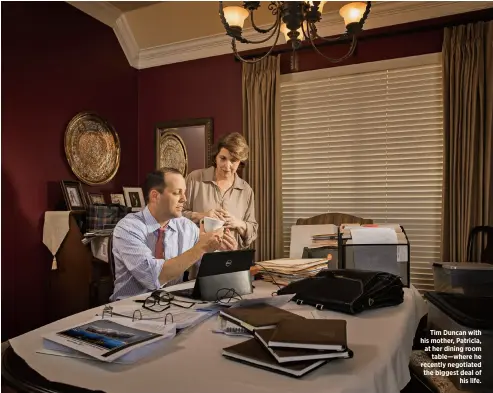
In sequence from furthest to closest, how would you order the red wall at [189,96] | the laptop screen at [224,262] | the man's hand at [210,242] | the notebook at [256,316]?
1. the red wall at [189,96]
2. the man's hand at [210,242]
3. the laptop screen at [224,262]
4. the notebook at [256,316]

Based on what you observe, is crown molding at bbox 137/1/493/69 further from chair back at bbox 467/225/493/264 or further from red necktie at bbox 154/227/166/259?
red necktie at bbox 154/227/166/259

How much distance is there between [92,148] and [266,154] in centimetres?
160

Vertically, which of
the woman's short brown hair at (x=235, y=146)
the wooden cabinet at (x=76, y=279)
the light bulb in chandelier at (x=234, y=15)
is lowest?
the wooden cabinet at (x=76, y=279)

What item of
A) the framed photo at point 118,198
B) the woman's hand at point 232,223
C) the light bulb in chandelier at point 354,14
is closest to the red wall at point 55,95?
the framed photo at point 118,198

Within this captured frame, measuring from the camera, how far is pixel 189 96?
436 centimetres

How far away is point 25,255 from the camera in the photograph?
3223mm

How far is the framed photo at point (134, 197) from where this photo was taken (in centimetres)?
409

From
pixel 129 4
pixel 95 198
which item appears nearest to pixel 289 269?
pixel 95 198

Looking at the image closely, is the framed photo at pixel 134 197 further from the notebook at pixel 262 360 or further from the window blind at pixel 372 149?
the notebook at pixel 262 360

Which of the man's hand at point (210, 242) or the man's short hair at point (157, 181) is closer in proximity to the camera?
the man's hand at point (210, 242)

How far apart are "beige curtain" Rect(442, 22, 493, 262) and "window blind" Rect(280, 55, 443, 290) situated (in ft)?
0.58

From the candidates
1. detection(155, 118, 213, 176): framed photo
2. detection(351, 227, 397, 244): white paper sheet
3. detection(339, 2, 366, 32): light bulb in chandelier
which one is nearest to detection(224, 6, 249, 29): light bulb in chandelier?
detection(339, 2, 366, 32): light bulb in chandelier

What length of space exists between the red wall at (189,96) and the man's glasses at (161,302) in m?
2.68

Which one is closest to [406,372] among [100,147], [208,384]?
[208,384]
